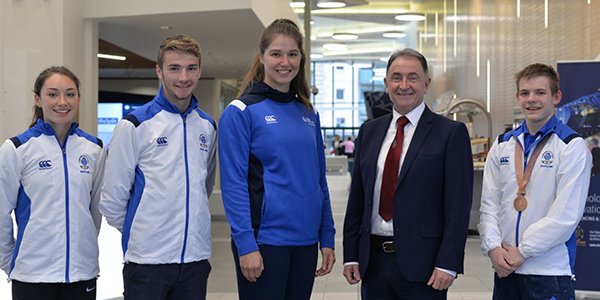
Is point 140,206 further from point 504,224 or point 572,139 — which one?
point 572,139

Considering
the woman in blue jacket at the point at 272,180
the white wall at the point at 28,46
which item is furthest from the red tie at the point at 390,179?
the white wall at the point at 28,46

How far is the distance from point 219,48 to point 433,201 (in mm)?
9730

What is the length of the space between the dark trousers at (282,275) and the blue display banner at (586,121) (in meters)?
3.70

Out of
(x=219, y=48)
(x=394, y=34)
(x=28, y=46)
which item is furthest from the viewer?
(x=394, y=34)

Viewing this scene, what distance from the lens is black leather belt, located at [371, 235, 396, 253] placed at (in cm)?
299

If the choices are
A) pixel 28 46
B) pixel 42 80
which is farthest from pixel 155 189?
pixel 28 46

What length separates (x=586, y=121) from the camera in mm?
5977

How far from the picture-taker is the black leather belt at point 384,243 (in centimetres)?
299


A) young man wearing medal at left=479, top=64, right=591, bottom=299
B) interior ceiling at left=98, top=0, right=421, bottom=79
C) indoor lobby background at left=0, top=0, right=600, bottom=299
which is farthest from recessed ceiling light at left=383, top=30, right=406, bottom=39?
young man wearing medal at left=479, top=64, right=591, bottom=299

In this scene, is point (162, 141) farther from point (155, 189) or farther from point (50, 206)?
point (50, 206)

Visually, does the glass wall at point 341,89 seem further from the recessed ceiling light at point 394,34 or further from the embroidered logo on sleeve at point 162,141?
the embroidered logo on sleeve at point 162,141

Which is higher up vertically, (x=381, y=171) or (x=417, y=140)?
(x=417, y=140)

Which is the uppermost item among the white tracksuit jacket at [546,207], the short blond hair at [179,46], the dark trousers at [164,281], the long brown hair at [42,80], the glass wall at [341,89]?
the glass wall at [341,89]

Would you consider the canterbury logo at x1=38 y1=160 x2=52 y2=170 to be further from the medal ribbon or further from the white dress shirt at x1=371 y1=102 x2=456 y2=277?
the medal ribbon
